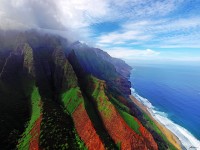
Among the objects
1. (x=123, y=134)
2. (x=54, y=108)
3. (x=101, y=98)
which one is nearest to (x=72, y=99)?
(x=54, y=108)

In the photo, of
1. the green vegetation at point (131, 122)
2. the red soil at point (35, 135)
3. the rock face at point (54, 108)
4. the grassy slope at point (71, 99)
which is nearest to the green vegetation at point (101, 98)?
the rock face at point (54, 108)

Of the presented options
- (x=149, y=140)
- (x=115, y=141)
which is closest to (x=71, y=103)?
(x=115, y=141)

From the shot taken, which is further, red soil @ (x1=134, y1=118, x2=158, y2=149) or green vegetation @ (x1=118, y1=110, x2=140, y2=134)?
green vegetation @ (x1=118, y1=110, x2=140, y2=134)

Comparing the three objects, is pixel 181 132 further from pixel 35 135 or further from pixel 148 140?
pixel 35 135

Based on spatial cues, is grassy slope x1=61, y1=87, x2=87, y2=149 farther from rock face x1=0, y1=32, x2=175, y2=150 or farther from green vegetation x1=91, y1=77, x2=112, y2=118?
green vegetation x1=91, y1=77, x2=112, y2=118

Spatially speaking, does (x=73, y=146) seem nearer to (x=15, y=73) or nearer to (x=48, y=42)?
(x=15, y=73)

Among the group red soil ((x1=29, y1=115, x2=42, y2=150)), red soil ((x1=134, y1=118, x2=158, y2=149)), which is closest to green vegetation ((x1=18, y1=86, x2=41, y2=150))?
red soil ((x1=29, y1=115, x2=42, y2=150))

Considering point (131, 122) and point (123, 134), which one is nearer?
point (123, 134)
